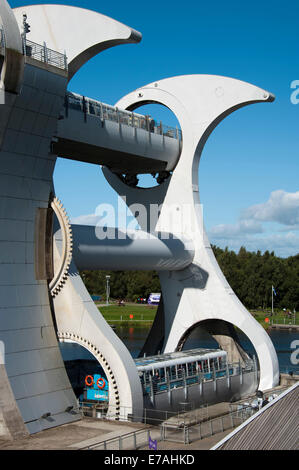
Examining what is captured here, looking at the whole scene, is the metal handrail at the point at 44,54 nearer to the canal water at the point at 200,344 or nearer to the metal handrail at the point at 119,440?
the metal handrail at the point at 119,440

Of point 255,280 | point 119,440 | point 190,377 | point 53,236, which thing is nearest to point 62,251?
point 53,236

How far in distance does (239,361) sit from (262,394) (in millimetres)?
4764

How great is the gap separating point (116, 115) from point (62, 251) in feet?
24.7

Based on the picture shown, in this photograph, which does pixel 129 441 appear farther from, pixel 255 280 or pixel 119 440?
pixel 255 280

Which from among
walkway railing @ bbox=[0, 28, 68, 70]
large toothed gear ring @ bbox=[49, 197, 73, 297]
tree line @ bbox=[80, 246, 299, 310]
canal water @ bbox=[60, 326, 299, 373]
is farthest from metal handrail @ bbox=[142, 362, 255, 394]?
tree line @ bbox=[80, 246, 299, 310]

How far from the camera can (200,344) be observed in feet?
173

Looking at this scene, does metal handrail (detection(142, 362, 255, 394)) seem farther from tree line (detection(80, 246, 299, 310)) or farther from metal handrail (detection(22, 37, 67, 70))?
tree line (detection(80, 246, 299, 310))

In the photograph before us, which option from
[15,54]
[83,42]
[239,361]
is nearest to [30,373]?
[15,54]

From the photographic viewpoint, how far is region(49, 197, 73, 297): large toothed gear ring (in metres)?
20.6

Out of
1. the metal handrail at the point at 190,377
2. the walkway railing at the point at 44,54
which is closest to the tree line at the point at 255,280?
the metal handrail at the point at 190,377

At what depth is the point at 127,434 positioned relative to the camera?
54.8ft

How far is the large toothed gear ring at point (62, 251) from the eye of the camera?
811 inches

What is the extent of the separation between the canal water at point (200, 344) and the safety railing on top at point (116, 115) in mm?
12334
